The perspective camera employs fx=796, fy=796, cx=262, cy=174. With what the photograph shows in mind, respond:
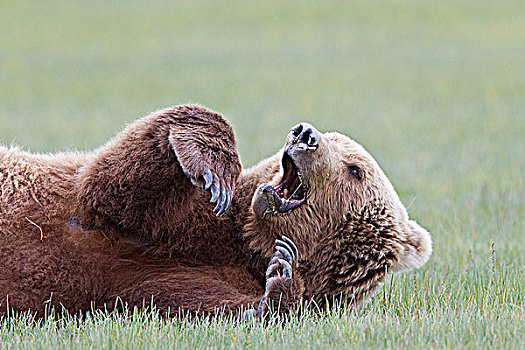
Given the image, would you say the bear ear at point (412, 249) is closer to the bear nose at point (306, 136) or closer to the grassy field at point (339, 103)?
the grassy field at point (339, 103)

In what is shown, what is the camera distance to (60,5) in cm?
3800

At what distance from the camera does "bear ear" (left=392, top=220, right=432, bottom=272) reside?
5.39 meters

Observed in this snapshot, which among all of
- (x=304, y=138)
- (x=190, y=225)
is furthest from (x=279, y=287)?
(x=304, y=138)

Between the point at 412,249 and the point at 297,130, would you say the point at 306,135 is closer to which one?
the point at 297,130

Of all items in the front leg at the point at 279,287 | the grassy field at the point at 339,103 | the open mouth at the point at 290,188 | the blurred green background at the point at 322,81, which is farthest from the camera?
the blurred green background at the point at 322,81

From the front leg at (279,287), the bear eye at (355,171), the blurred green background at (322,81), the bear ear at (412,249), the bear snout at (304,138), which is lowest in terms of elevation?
the front leg at (279,287)

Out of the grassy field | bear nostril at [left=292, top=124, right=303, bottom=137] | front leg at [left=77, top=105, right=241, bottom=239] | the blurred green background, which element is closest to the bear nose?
bear nostril at [left=292, top=124, right=303, bottom=137]

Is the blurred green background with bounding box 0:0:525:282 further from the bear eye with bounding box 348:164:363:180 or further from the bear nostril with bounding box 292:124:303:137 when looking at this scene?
the bear nostril with bounding box 292:124:303:137

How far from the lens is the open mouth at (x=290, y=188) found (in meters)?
5.07

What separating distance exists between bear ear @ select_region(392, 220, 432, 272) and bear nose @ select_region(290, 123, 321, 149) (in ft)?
3.16

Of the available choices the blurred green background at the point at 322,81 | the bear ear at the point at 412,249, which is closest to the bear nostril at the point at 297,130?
the bear ear at the point at 412,249

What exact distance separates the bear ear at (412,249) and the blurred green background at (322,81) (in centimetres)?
109

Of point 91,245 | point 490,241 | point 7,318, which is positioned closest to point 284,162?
point 91,245

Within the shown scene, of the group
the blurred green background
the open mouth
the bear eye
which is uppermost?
the blurred green background
